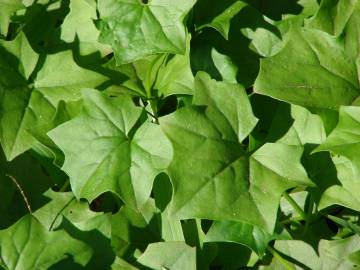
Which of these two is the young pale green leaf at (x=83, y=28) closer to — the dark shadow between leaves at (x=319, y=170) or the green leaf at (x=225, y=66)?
the green leaf at (x=225, y=66)

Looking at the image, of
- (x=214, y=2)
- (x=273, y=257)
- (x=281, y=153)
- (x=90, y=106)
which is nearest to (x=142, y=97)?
(x=90, y=106)

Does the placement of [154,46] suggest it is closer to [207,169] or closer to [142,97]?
[142,97]

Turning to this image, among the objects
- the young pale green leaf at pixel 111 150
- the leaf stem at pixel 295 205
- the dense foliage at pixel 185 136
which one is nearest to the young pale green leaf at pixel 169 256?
the dense foliage at pixel 185 136

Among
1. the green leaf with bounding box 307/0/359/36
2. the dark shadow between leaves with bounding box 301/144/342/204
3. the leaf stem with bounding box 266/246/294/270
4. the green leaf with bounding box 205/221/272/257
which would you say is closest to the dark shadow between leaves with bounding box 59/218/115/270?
the green leaf with bounding box 205/221/272/257

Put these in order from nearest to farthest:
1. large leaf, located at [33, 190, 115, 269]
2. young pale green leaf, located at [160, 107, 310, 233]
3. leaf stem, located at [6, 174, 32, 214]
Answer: young pale green leaf, located at [160, 107, 310, 233], large leaf, located at [33, 190, 115, 269], leaf stem, located at [6, 174, 32, 214]

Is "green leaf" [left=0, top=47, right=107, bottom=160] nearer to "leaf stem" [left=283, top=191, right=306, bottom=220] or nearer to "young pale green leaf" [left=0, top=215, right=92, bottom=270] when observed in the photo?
"young pale green leaf" [left=0, top=215, right=92, bottom=270]

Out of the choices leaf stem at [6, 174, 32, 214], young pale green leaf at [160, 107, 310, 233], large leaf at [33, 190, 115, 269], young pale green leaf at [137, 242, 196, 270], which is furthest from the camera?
leaf stem at [6, 174, 32, 214]
